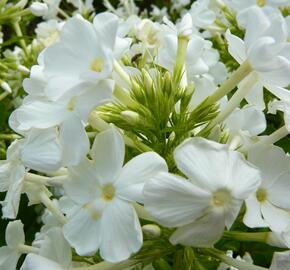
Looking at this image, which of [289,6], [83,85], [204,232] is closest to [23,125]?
[83,85]

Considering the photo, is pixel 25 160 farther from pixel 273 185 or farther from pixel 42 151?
pixel 273 185

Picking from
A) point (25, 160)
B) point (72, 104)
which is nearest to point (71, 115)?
point (72, 104)

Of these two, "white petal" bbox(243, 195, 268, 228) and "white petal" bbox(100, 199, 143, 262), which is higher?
"white petal" bbox(243, 195, 268, 228)

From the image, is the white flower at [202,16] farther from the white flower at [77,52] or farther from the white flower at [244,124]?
the white flower at [77,52]

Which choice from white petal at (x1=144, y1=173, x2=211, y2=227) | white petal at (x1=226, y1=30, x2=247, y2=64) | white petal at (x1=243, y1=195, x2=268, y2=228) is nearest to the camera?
white petal at (x1=144, y1=173, x2=211, y2=227)

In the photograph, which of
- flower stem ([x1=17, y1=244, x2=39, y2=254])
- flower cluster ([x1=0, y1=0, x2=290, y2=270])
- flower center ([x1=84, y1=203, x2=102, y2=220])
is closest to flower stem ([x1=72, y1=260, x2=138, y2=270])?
flower cluster ([x1=0, y1=0, x2=290, y2=270])

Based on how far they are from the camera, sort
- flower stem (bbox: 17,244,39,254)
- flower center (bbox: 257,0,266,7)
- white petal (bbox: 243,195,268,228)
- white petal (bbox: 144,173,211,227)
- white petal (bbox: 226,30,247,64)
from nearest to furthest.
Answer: white petal (bbox: 144,173,211,227)
white petal (bbox: 243,195,268,228)
white petal (bbox: 226,30,247,64)
flower stem (bbox: 17,244,39,254)
flower center (bbox: 257,0,266,7)

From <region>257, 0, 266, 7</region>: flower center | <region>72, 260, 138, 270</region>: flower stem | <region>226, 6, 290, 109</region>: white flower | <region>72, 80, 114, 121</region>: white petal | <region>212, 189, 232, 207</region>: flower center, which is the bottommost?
<region>72, 260, 138, 270</region>: flower stem

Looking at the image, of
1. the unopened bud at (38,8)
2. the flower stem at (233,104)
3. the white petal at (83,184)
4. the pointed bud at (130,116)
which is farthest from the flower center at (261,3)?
the white petal at (83,184)

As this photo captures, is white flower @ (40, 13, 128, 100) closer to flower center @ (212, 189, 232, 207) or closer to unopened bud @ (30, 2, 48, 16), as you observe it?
flower center @ (212, 189, 232, 207)
